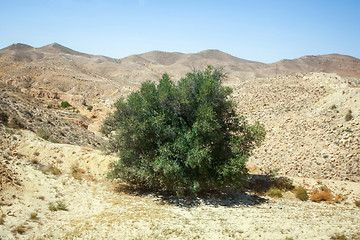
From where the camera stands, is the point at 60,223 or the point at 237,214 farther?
the point at 237,214

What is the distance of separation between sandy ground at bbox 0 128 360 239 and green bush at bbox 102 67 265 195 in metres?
1.03

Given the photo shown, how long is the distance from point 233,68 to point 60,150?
374ft

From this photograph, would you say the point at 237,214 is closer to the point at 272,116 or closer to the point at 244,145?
the point at 244,145

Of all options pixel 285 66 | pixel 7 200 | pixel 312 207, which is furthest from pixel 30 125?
pixel 285 66

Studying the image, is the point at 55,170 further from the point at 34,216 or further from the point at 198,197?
the point at 198,197

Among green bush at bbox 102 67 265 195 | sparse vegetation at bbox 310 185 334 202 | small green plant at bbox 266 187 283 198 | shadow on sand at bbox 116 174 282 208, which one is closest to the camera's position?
green bush at bbox 102 67 265 195

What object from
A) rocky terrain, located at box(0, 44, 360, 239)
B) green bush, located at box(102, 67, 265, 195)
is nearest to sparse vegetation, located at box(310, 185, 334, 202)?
rocky terrain, located at box(0, 44, 360, 239)

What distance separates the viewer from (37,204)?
10367 millimetres

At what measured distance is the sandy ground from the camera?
30.5 ft

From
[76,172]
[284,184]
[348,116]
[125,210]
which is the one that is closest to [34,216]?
[125,210]

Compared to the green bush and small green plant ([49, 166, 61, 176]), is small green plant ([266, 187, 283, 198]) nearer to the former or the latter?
the green bush

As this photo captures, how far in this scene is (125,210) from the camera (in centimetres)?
1110

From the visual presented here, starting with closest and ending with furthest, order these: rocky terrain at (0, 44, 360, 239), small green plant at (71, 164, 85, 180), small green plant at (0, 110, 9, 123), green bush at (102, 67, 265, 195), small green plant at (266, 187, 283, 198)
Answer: rocky terrain at (0, 44, 360, 239) < green bush at (102, 67, 265, 195) < small green plant at (71, 164, 85, 180) < small green plant at (266, 187, 283, 198) < small green plant at (0, 110, 9, 123)

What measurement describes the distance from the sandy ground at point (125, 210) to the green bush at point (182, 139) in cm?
103
